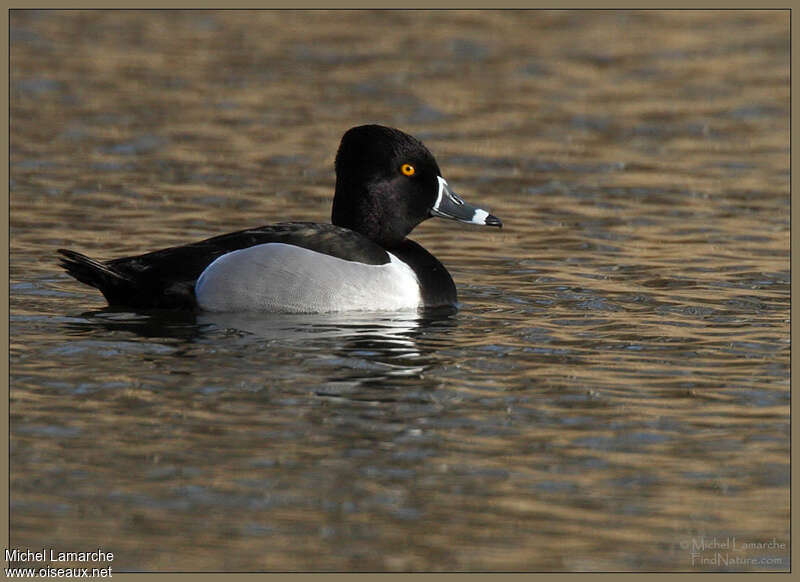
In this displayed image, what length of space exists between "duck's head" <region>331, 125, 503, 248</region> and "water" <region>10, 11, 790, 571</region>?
63 cm

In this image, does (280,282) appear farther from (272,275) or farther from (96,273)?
(96,273)

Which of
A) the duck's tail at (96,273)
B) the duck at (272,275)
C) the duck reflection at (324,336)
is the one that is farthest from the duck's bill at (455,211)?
the duck's tail at (96,273)

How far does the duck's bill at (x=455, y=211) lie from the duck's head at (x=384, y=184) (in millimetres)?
10

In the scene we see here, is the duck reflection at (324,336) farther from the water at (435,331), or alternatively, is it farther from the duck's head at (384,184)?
the duck's head at (384,184)

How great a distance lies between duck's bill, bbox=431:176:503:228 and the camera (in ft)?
34.3

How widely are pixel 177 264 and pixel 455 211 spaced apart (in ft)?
6.40

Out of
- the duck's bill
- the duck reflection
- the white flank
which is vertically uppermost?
the duck's bill

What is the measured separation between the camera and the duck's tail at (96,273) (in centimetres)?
944

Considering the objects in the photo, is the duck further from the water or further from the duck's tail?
the water

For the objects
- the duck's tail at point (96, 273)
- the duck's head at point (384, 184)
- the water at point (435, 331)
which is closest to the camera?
the water at point (435, 331)

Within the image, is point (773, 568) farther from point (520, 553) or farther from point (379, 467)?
point (379, 467)

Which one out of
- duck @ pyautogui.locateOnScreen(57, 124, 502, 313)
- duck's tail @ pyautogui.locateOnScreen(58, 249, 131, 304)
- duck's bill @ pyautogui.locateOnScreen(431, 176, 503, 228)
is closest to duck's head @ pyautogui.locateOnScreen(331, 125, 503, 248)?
duck's bill @ pyautogui.locateOnScreen(431, 176, 503, 228)

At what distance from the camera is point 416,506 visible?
20.0ft

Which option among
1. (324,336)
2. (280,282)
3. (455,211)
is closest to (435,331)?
(324,336)
